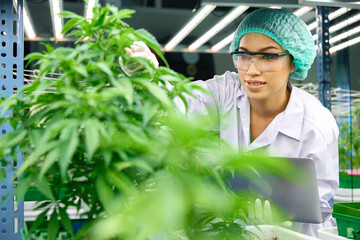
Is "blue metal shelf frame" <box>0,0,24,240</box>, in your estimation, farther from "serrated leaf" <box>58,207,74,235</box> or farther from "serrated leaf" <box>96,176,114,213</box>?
"serrated leaf" <box>96,176,114,213</box>

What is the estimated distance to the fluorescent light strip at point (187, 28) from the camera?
2464 millimetres

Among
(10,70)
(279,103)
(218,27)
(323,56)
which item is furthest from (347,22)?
(10,70)

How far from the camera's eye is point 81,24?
0.70 meters

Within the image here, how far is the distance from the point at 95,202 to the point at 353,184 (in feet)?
7.75

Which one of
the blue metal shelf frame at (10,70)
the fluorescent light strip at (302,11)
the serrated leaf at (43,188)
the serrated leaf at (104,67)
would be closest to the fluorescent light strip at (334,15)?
the fluorescent light strip at (302,11)

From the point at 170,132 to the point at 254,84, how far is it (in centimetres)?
114

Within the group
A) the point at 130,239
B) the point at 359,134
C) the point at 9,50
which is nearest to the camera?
the point at 130,239

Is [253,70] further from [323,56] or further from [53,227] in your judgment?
[53,227]

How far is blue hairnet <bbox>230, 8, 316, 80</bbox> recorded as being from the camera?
5.63 feet

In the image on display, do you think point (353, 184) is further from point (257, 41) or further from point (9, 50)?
point (9, 50)

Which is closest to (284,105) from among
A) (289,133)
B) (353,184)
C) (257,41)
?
(289,133)

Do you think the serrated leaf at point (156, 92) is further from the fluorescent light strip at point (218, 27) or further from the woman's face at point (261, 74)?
the fluorescent light strip at point (218, 27)

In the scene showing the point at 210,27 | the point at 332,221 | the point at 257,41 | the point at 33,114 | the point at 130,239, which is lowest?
the point at 332,221

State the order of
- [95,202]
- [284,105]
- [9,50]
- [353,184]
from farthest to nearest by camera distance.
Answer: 1. [353,184]
2. [284,105]
3. [9,50]
4. [95,202]
